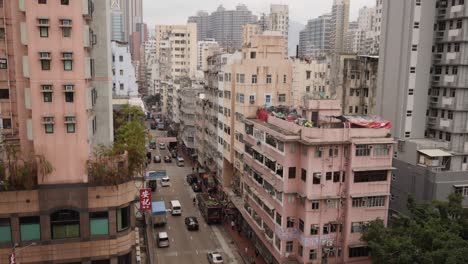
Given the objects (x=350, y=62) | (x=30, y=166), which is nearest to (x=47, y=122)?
(x=30, y=166)

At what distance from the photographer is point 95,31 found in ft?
94.7

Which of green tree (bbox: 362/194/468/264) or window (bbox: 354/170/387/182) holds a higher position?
window (bbox: 354/170/387/182)

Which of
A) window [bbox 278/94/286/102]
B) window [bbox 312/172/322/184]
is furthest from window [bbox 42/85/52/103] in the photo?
window [bbox 278/94/286/102]

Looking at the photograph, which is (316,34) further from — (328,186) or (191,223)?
(328,186)

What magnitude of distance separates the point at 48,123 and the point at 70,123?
1.17 metres

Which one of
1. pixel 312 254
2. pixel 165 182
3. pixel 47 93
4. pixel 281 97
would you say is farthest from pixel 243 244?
pixel 47 93

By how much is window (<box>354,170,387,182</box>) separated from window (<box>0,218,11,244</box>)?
23.2m

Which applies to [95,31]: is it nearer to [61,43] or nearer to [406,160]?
[61,43]

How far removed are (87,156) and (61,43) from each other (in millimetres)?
6622

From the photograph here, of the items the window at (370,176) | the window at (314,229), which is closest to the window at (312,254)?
the window at (314,229)

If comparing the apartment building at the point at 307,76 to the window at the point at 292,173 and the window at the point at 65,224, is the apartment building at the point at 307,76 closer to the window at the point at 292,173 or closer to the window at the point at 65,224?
the window at the point at 292,173

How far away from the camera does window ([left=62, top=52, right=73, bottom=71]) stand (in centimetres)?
2447

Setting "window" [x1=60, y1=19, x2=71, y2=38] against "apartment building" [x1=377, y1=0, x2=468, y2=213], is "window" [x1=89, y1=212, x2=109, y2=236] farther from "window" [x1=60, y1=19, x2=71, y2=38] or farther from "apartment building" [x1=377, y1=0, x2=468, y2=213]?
"apartment building" [x1=377, y1=0, x2=468, y2=213]

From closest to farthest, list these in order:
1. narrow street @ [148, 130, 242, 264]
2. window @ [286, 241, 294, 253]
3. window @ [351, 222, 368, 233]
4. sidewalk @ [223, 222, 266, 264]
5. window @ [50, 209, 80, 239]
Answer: window @ [50, 209, 80, 239], window @ [351, 222, 368, 233], window @ [286, 241, 294, 253], sidewalk @ [223, 222, 266, 264], narrow street @ [148, 130, 242, 264]
